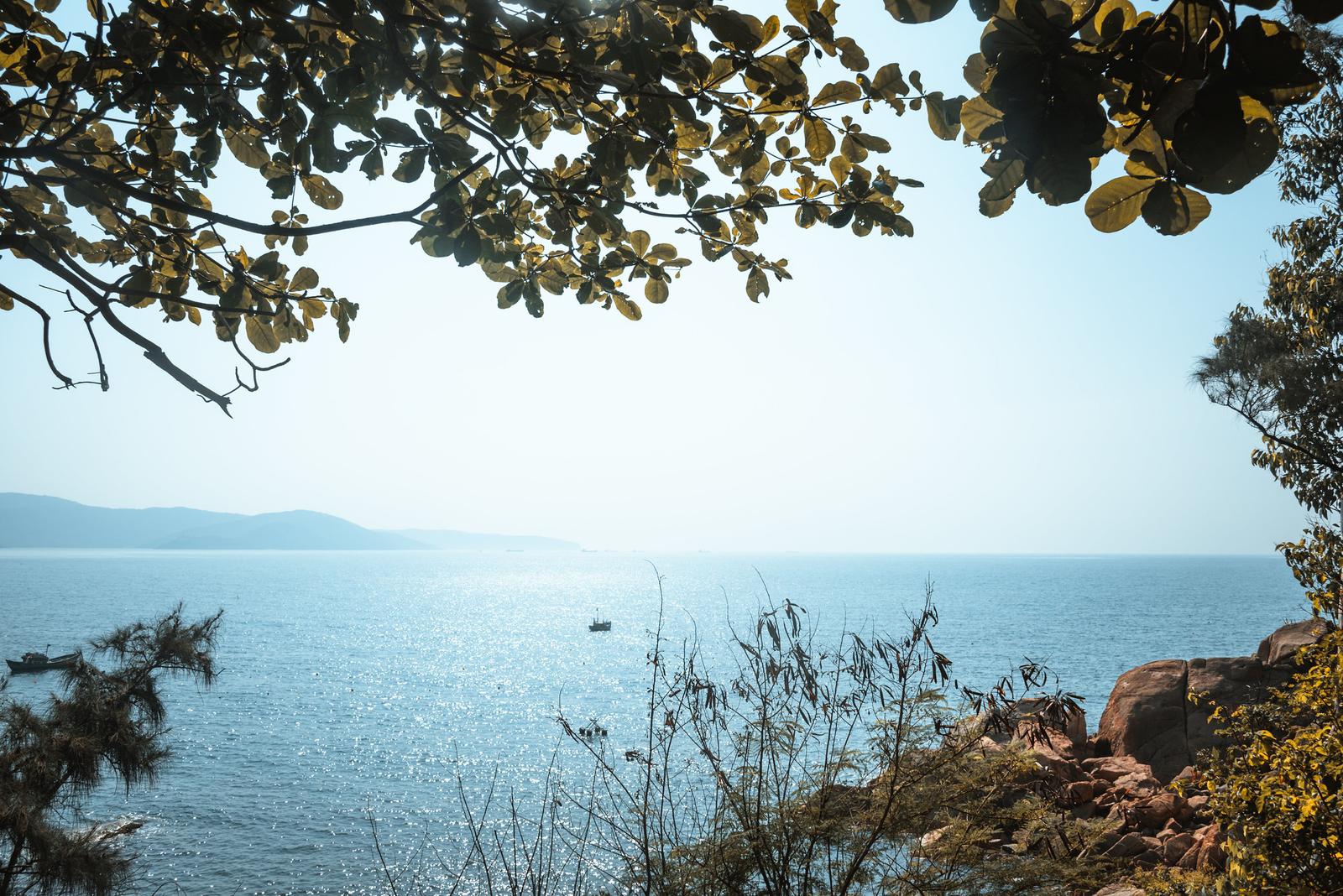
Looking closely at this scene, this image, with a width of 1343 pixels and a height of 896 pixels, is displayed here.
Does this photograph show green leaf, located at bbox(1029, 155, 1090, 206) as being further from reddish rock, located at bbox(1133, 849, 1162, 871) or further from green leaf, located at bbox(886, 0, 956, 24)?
reddish rock, located at bbox(1133, 849, 1162, 871)

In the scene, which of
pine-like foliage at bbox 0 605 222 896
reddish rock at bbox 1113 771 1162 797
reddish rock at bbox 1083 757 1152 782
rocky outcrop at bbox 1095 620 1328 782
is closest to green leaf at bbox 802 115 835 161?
pine-like foliage at bbox 0 605 222 896

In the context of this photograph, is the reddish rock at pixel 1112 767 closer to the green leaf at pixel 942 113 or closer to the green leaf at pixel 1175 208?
the green leaf at pixel 942 113

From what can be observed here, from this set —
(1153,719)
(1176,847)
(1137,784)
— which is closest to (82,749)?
(1176,847)

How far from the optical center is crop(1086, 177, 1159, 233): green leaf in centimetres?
103

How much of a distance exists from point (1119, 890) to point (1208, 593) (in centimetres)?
11840

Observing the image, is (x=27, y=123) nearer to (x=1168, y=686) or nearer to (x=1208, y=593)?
(x=1168, y=686)

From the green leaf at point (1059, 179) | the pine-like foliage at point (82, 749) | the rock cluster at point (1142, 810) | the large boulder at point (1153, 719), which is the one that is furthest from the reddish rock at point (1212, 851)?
the pine-like foliage at point (82, 749)

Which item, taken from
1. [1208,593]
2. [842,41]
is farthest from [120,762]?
[1208,593]

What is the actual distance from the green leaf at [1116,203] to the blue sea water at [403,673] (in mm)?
1742

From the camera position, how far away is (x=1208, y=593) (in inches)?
4063

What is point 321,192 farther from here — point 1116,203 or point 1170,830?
point 1170,830

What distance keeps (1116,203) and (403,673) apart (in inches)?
2219

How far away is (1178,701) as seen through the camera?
1711 centimetres

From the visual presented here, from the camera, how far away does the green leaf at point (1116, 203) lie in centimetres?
103
